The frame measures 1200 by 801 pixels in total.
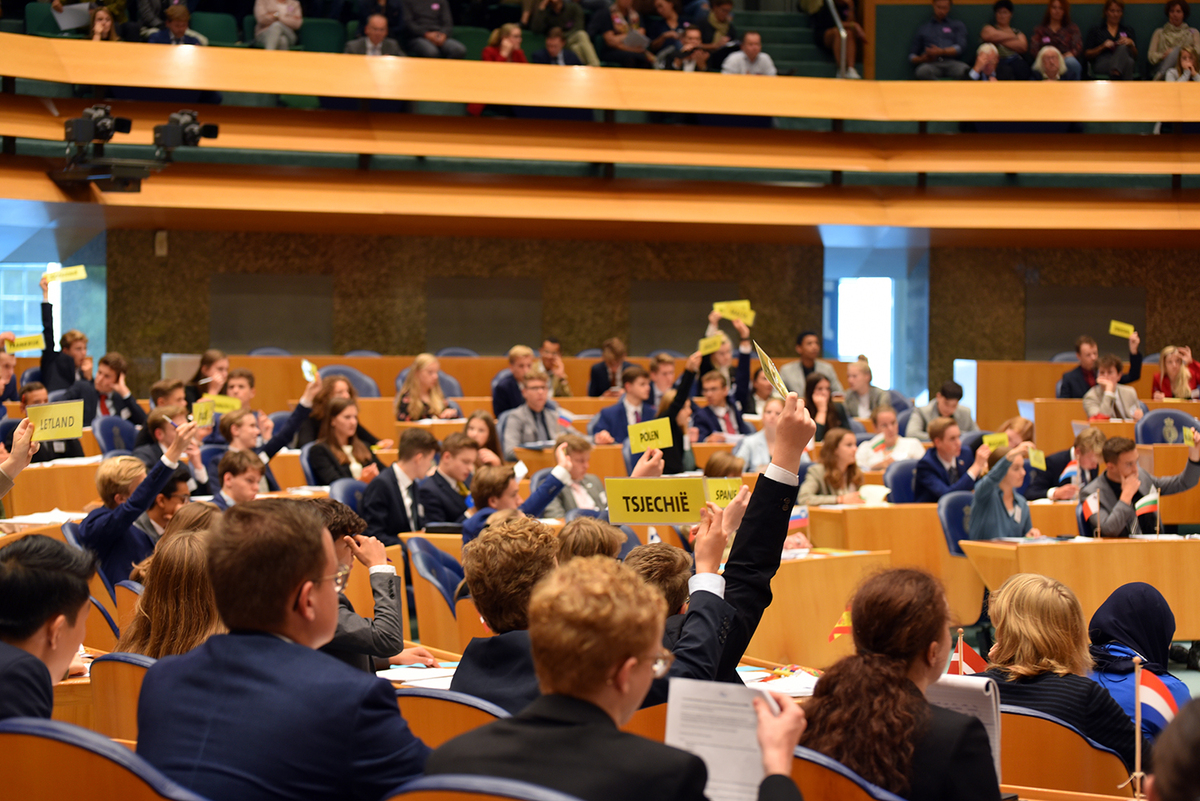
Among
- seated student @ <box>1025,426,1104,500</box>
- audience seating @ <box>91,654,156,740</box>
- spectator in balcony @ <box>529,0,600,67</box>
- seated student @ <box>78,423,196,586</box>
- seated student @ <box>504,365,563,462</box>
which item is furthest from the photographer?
spectator in balcony @ <box>529,0,600,67</box>

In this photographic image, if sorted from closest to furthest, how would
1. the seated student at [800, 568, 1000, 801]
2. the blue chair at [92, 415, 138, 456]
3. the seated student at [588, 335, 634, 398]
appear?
the seated student at [800, 568, 1000, 801] → the blue chair at [92, 415, 138, 456] → the seated student at [588, 335, 634, 398]

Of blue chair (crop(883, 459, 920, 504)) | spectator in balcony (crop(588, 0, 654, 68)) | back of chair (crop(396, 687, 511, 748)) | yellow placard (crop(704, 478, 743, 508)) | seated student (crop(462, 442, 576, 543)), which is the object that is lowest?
blue chair (crop(883, 459, 920, 504))

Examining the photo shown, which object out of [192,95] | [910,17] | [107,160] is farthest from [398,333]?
[910,17]

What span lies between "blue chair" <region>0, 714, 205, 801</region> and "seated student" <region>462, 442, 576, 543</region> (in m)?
3.42

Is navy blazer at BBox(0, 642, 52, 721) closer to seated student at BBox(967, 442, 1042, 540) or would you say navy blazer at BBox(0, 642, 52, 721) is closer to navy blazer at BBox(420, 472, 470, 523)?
navy blazer at BBox(420, 472, 470, 523)

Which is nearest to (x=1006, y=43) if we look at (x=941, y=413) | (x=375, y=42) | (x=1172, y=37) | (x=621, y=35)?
(x=1172, y=37)

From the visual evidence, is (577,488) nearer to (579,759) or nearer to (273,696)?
(273,696)

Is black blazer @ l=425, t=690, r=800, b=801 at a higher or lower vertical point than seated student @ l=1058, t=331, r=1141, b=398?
higher

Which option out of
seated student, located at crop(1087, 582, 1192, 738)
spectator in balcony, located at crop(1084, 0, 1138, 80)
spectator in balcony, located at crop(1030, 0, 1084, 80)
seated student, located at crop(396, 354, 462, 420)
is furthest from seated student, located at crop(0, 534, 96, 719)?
spectator in balcony, located at crop(1084, 0, 1138, 80)

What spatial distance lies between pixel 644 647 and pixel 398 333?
39.9ft

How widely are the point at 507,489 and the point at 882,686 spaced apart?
358cm

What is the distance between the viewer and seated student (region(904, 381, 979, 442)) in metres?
9.34

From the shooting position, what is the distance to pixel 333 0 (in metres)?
12.5

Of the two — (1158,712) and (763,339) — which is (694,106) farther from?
(1158,712)
